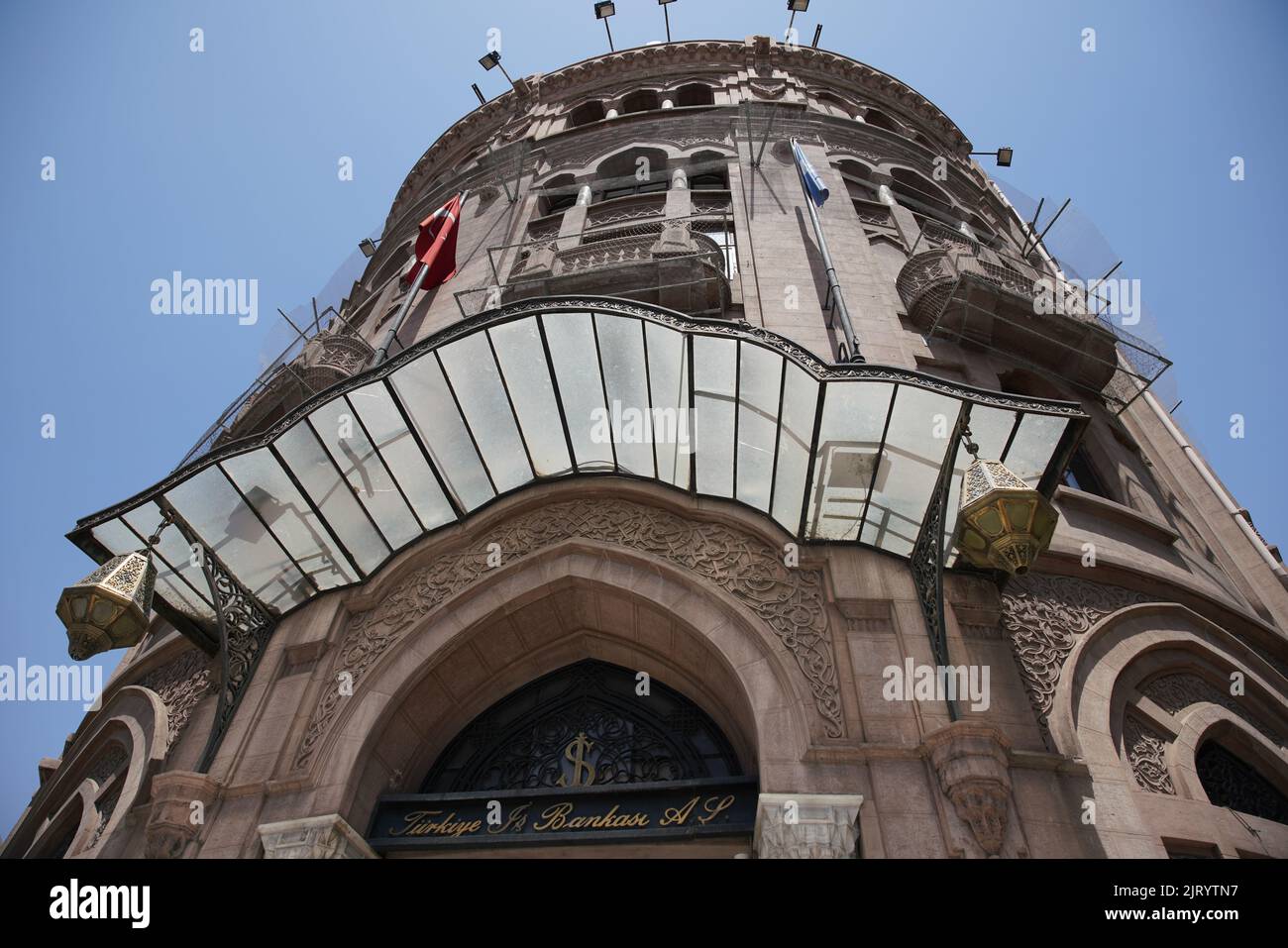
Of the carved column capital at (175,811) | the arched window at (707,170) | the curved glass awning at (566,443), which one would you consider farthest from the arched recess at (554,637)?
the arched window at (707,170)

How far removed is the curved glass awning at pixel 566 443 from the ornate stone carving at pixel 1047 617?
1402mm

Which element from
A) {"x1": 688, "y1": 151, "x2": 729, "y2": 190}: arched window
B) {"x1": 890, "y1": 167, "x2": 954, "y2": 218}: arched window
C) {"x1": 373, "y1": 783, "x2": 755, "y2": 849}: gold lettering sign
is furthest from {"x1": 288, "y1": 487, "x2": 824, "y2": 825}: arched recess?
{"x1": 890, "y1": 167, "x2": 954, "y2": 218}: arched window

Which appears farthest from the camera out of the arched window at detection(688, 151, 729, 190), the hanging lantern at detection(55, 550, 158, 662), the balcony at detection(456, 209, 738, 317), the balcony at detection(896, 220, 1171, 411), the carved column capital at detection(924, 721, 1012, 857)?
the arched window at detection(688, 151, 729, 190)

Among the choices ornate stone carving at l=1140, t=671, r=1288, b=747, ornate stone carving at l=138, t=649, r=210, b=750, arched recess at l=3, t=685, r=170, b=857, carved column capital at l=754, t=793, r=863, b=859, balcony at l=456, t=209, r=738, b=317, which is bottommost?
carved column capital at l=754, t=793, r=863, b=859

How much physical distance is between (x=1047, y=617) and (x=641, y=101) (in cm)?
2349

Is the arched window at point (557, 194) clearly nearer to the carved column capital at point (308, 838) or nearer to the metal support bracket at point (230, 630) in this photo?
the metal support bracket at point (230, 630)

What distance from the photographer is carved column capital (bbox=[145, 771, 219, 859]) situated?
Answer: 351 inches

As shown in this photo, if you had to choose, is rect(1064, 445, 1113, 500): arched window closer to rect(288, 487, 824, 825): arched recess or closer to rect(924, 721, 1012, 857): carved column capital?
rect(288, 487, 824, 825): arched recess

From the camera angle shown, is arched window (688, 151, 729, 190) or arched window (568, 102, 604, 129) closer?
arched window (688, 151, 729, 190)

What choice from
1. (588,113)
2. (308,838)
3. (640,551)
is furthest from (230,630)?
(588,113)

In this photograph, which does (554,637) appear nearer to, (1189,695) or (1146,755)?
(1146,755)

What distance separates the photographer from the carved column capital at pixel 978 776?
24.1 feet

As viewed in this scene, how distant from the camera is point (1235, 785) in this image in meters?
9.72

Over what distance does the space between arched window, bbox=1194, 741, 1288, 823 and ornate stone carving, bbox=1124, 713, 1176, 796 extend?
562 millimetres
